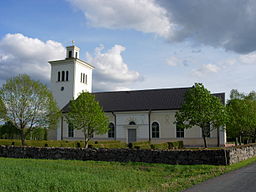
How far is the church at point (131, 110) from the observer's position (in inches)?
1439

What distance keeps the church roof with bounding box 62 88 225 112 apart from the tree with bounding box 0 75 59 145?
950 cm

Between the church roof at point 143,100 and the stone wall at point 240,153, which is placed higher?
the church roof at point 143,100

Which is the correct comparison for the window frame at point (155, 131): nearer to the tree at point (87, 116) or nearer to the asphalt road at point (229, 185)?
the tree at point (87, 116)

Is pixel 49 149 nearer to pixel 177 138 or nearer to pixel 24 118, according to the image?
pixel 24 118

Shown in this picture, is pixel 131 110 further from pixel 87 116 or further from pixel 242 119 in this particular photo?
pixel 242 119

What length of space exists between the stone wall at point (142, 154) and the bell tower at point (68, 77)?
73.3 feet

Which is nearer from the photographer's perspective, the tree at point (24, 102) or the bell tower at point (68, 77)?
the tree at point (24, 102)

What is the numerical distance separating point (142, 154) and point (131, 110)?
20.6 meters

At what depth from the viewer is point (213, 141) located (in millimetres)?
34500

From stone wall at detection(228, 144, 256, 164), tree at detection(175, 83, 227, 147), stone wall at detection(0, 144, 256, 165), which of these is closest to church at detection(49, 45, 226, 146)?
tree at detection(175, 83, 227, 147)

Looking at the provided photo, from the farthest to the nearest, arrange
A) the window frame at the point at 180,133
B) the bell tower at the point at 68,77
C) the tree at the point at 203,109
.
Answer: the bell tower at the point at 68,77 → the window frame at the point at 180,133 → the tree at the point at 203,109

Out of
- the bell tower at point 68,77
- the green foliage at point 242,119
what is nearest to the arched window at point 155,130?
the green foliage at point 242,119

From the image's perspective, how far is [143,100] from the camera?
40.0m

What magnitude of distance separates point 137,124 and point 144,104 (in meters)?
3.00
